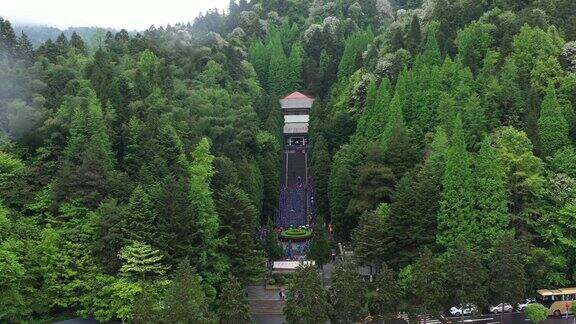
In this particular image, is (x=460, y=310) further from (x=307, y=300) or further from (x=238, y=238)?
(x=238, y=238)

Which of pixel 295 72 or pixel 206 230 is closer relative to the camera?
pixel 206 230

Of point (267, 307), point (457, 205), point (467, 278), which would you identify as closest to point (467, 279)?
point (467, 278)

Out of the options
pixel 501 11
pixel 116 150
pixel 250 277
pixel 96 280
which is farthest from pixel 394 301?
pixel 501 11

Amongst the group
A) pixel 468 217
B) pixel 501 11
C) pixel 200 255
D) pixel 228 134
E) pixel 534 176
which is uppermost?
pixel 501 11

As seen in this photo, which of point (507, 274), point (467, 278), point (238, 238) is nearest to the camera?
point (467, 278)

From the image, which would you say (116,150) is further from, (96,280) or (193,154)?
(96,280)

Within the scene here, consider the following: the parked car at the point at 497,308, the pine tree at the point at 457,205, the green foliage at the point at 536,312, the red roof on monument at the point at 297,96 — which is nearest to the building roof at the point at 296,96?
the red roof on monument at the point at 297,96

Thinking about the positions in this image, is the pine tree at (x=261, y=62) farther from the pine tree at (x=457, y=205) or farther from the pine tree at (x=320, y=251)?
the pine tree at (x=457, y=205)
